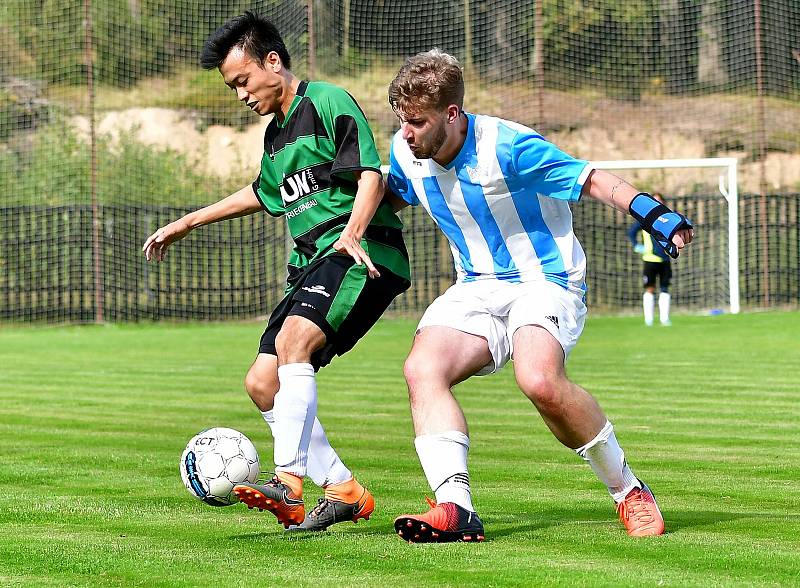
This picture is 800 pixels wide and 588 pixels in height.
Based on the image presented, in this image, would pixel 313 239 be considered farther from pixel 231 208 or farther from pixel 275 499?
pixel 275 499

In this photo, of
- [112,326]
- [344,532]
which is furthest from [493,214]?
[112,326]

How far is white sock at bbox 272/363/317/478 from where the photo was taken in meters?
5.21

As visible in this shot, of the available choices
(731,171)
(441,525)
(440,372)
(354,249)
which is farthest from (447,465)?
(731,171)

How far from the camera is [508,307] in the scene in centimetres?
527

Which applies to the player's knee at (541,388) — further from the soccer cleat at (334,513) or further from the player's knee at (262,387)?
the player's knee at (262,387)

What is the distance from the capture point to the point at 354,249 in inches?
204

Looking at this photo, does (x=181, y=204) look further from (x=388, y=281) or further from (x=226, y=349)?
(x=388, y=281)

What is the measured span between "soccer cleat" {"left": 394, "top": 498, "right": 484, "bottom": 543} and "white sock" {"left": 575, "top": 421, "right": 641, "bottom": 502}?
1.70ft

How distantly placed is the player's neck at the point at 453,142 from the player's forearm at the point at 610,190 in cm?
54

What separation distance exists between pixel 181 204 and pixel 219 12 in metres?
4.81

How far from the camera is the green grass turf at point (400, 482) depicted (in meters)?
4.40

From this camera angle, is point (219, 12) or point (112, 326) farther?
point (219, 12)

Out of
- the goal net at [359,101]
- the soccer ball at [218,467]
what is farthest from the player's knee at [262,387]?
the goal net at [359,101]

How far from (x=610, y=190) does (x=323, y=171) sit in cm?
130
